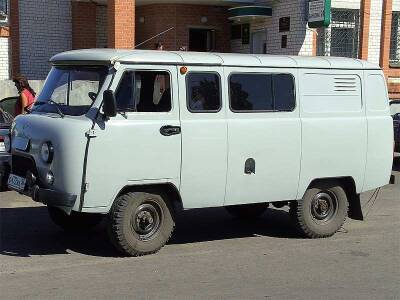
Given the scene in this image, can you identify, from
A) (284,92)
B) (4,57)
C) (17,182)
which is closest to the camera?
(17,182)

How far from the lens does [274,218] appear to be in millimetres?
8688

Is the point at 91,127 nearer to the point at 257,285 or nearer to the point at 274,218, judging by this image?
the point at 257,285

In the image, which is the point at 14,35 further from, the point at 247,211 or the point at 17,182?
the point at 17,182

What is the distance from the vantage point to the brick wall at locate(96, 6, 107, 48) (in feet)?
59.2

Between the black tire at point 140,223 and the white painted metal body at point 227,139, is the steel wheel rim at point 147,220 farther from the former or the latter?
the white painted metal body at point 227,139

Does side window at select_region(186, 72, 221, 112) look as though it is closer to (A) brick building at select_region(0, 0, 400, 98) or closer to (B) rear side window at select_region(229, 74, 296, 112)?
(B) rear side window at select_region(229, 74, 296, 112)

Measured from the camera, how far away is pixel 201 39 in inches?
731

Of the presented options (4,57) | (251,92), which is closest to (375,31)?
(4,57)

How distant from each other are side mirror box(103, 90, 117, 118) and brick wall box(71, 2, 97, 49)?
12.3 m

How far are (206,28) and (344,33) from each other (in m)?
4.07

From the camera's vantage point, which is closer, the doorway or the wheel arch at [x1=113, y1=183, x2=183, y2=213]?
the wheel arch at [x1=113, y1=183, x2=183, y2=213]

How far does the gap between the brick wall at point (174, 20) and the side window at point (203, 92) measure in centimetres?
1107

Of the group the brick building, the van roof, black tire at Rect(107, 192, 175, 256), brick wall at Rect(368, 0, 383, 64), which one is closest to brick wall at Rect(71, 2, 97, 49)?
the brick building

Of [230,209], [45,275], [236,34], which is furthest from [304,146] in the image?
[236,34]
